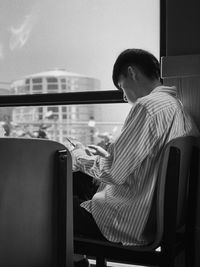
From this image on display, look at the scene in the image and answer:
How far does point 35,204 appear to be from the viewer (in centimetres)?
125

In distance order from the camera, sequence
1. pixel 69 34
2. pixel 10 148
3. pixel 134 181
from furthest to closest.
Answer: pixel 69 34, pixel 134 181, pixel 10 148

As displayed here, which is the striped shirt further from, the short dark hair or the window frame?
the window frame

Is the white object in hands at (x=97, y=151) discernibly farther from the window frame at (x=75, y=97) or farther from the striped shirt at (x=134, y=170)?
the window frame at (x=75, y=97)

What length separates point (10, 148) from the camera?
1.18 m

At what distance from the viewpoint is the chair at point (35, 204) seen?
119cm

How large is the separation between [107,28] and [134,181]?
4.24ft

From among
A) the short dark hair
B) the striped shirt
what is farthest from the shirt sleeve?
the short dark hair

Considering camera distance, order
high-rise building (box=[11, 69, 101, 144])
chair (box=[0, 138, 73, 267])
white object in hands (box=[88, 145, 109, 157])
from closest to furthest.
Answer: chair (box=[0, 138, 73, 267]) < white object in hands (box=[88, 145, 109, 157]) < high-rise building (box=[11, 69, 101, 144])

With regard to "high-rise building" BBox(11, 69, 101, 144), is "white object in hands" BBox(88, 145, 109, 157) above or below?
below

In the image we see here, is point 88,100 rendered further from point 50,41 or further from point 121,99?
point 50,41

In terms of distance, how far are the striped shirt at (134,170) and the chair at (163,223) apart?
38 mm

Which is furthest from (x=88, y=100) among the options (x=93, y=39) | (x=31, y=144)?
(x=31, y=144)

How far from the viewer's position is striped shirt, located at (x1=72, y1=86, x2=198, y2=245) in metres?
1.56

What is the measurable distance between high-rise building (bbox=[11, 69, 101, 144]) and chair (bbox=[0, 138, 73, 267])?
136 centimetres
